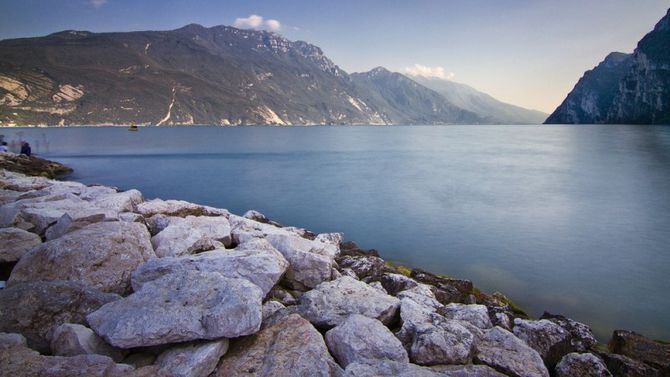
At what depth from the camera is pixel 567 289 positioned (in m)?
12.6

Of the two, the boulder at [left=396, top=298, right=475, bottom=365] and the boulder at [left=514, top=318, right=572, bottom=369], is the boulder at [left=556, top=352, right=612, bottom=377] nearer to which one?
the boulder at [left=514, top=318, right=572, bottom=369]

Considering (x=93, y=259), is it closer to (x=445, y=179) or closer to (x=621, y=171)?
(x=445, y=179)

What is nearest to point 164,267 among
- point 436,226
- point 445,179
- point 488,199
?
point 436,226

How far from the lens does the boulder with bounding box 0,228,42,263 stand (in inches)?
291

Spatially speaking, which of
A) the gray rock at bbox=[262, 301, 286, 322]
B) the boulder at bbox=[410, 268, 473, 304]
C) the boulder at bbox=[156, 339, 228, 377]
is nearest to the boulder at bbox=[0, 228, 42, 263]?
the boulder at bbox=[156, 339, 228, 377]

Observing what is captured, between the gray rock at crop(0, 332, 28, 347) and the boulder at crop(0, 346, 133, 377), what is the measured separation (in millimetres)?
125

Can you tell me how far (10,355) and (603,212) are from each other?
90.0ft

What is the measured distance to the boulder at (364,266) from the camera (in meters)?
9.74

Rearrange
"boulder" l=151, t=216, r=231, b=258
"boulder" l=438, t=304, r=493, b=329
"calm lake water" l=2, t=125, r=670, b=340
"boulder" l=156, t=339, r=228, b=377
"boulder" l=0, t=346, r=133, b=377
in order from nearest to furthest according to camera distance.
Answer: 1. "boulder" l=0, t=346, r=133, b=377
2. "boulder" l=156, t=339, r=228, b=377
3. "boulder" l=438, t=304, r=493, b=329
4. "boulder" l=151, t=216, r=231, b=258
5. "calm lake water" l=2, t=125, r=670, b=340

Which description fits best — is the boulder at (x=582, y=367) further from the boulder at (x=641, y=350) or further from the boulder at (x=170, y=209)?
the boulder at (x=170, y=209)

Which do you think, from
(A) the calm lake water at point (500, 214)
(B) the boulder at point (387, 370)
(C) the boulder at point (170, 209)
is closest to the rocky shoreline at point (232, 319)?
(B) the boulder at point (387, 370)

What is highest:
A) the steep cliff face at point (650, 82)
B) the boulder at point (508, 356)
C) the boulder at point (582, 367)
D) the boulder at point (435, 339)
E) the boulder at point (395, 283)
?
the steep cliff face at point (650, 82)

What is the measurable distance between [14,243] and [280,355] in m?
6.30

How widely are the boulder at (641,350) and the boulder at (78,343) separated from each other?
28.7 ft
